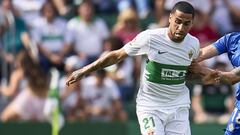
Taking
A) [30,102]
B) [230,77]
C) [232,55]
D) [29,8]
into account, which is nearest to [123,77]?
[30,102]

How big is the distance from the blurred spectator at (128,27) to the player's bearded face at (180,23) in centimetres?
579

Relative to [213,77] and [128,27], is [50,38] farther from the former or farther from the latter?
[213,77]

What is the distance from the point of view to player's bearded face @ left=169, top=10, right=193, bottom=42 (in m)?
8.69

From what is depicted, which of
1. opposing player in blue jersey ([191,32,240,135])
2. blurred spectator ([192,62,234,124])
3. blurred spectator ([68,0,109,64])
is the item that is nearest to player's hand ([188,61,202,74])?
opposing player in blue jersey ([191,32,240,135])

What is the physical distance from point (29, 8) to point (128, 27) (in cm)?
204

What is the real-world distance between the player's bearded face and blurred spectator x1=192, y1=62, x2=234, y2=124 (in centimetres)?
512

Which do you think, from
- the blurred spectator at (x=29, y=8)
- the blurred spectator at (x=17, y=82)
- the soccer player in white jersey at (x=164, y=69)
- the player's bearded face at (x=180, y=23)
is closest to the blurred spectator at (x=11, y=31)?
the blurred spectator at (x=29, y=8)

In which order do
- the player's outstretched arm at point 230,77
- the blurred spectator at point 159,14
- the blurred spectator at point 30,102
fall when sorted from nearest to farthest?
1. the player's outstretched arm at point 230,77
2. the blurred spectator at point 30,102
3. the blurred spectator at point 159,14

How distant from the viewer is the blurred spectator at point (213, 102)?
13.8 metres

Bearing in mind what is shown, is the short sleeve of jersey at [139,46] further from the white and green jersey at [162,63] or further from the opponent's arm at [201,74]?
the opponent's arm at [201,74]

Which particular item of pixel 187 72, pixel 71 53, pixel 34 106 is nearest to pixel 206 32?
pixel 71 53

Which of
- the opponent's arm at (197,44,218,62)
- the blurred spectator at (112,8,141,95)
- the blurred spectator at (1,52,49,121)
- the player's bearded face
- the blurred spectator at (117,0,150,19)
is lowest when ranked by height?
the blurred spectator at (1,52,49,121)

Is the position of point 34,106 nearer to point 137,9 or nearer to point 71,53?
point 71,53

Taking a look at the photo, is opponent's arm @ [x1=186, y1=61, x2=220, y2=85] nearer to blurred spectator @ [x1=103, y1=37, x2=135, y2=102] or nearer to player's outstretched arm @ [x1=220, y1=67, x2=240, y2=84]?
player's outstretched arm @ [x1=220, y1=67, x2=240, y2=84]
